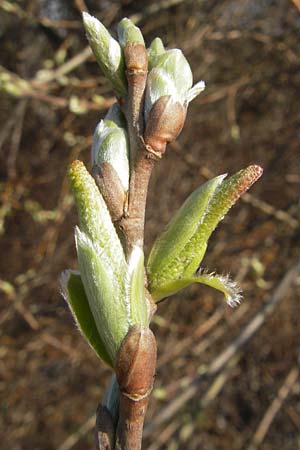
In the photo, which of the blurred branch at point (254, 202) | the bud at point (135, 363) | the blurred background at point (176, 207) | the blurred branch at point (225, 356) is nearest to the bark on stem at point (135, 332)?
the bud at point (135, 363)

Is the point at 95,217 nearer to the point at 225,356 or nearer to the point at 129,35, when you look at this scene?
the point at 129,35

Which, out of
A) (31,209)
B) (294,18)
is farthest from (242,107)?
(31,209)

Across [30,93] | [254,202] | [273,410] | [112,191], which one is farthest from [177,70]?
[273,410]

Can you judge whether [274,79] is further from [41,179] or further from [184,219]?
[184,219]

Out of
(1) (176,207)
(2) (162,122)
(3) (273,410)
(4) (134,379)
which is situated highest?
(2) (162,122)

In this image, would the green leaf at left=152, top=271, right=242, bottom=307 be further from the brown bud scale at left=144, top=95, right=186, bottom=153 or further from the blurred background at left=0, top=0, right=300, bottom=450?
the blurred background at left=0, top=0, right=300, bottom=450

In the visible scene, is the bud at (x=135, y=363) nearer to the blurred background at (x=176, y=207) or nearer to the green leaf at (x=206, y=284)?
the green leaf at (x=206, y=284)
